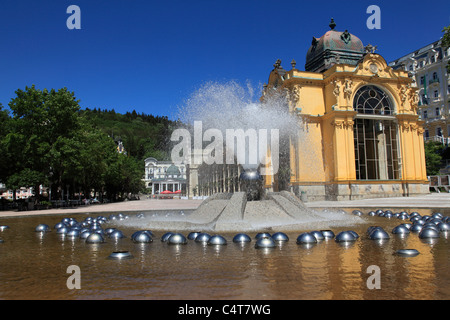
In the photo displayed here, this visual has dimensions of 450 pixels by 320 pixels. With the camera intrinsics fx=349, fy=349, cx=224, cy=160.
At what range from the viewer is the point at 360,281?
439cm

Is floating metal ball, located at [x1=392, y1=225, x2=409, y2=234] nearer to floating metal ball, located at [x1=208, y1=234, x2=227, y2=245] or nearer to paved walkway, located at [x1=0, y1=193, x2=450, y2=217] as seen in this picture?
floating metal ball, located at [x1=208, y1=234, x2=227, y2=245]

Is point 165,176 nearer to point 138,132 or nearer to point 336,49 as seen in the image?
point 138,132

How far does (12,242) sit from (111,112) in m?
193

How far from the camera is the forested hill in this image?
134625mm

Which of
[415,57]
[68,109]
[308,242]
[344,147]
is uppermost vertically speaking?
[415,57]

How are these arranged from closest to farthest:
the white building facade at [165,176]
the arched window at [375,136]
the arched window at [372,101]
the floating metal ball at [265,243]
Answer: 1. the floating metal ball at [265,243]
2. the arched window at [375,136]
3. the arched window at [372,101]
4. the white building facade at [165,176]

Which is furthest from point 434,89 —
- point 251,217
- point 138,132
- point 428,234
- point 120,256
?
point 138,132

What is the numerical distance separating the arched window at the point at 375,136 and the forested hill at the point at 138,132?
78.4 meters

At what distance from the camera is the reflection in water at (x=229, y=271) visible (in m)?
3.94

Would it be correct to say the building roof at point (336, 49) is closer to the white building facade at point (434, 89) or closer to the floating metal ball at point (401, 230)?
the white building facade at point (434, 89)

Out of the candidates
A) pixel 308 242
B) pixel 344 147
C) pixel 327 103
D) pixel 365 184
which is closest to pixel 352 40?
pixel 327 103

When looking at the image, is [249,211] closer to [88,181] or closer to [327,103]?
[327,103]

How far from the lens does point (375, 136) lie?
40.5 m

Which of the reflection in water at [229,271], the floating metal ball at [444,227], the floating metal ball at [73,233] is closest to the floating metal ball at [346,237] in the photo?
the reflection in water at [229,271]
